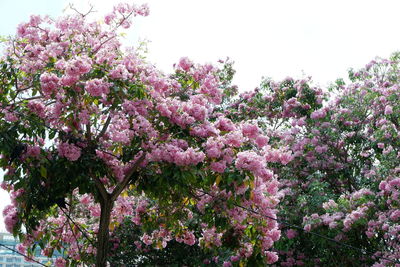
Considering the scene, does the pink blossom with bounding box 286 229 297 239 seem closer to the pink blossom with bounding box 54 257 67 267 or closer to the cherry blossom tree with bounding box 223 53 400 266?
the cherry blossom tree with bounding box 223 53 400 266

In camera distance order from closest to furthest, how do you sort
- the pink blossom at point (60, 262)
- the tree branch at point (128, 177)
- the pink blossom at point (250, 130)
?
the pink blossom at point (250, 130)
the tree branch at point (128, 177)
the pink blossom at point (60, 262)

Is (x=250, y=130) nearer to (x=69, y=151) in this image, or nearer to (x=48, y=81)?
(x=69, y=151)

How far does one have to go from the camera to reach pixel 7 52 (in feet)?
19.1

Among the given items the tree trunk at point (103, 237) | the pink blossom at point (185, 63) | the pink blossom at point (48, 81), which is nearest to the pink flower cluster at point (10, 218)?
the tree trunk at point (103, 237)

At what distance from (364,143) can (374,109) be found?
28.0 inches

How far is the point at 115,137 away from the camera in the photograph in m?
5.28

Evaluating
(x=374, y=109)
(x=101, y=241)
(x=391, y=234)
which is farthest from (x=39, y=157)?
(x=374, y=109)

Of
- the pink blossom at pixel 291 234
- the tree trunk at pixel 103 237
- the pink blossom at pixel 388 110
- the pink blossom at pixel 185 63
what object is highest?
the pink blossom at pixel 388 110

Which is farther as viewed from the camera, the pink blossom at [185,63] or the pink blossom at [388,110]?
the pink blossom at [388,110]

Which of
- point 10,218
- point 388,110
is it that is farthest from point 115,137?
point 388,110

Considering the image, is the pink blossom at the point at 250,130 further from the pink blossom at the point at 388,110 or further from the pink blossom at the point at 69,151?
the pink blossom at the point at 388,110

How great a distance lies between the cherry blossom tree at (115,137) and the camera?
204 inches

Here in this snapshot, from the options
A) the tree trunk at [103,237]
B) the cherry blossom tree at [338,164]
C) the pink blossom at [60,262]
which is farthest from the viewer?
the cherry blossom tree at [338,164]

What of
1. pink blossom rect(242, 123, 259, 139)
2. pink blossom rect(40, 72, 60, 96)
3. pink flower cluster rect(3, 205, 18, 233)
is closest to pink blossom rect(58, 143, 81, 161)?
pink blossom rect(40, 72, 60, 96)
